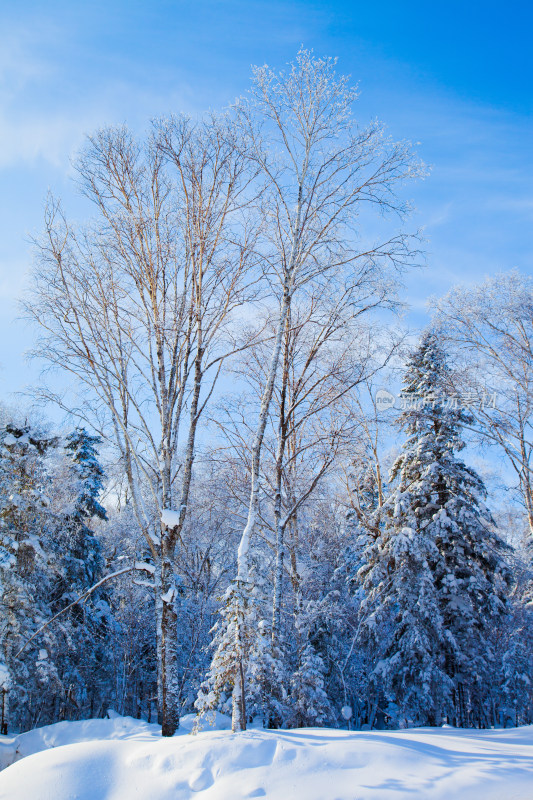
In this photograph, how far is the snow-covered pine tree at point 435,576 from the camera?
14.0 m

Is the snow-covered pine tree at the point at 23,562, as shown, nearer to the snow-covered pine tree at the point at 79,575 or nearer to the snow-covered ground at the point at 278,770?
the snow-covered pine tree at the point at 79,575

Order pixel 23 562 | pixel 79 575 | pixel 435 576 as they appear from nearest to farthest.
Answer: pixel 23 562 < pixel 435 576 < pixel 79 575

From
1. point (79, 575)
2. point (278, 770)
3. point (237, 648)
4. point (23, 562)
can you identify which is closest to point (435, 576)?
point (237, 648)

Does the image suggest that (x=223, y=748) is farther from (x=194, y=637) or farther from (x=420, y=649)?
(x=194, y=637)

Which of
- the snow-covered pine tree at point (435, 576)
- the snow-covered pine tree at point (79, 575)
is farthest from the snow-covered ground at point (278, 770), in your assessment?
the snow-covered pine tree at point (79, 575)

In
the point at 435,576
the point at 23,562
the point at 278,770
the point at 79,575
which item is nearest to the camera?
the point at 278,770

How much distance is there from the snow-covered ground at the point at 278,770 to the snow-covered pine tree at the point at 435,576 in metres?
8.52

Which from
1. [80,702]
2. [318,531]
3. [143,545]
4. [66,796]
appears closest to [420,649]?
[318,531]

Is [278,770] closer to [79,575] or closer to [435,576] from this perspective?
[435,576]

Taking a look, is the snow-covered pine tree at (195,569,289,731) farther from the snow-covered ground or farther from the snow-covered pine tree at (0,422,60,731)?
the snow-covered pine tree at (0,422,60,731)

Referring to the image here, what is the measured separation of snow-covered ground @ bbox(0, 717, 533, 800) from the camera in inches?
166

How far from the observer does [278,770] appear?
470cm

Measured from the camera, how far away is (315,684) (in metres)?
14.3

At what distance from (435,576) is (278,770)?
450 inches
